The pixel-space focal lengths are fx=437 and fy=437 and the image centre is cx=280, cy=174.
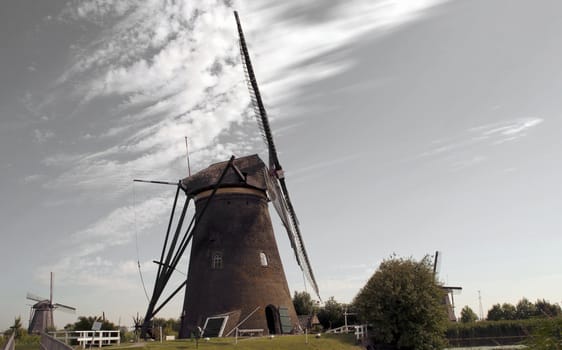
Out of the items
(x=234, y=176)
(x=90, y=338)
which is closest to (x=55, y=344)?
(x=90, y=338)

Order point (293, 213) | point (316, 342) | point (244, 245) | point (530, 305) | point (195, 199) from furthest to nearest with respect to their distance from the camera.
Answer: point (530, 305) < point (293, 213) < point (195, 199) < point (244, 245) < point (316, 342)

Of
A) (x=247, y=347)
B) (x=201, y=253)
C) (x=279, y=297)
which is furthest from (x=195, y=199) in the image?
(x=247, y=347)

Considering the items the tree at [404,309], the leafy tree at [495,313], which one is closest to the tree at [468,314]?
the leafy tree at [495,313]

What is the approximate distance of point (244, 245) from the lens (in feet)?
95.0

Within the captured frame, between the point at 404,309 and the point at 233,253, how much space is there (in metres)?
11.1

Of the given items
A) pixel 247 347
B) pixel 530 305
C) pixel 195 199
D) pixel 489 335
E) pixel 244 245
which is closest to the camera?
pixel 247 347

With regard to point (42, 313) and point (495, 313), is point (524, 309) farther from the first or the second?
point (42, 313)

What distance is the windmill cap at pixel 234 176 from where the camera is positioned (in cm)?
2975

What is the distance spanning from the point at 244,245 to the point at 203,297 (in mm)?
4170

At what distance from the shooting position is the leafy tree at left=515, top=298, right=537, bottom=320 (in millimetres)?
60656

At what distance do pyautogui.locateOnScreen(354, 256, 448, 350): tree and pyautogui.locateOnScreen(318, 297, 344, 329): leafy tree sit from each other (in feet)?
A: 41.6

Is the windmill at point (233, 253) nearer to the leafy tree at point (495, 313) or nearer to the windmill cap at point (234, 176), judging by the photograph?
the windmill cap at point (234, 176)

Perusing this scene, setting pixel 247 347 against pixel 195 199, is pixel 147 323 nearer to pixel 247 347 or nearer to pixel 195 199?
pixel 195 199

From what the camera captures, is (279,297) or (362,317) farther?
(279,297)
